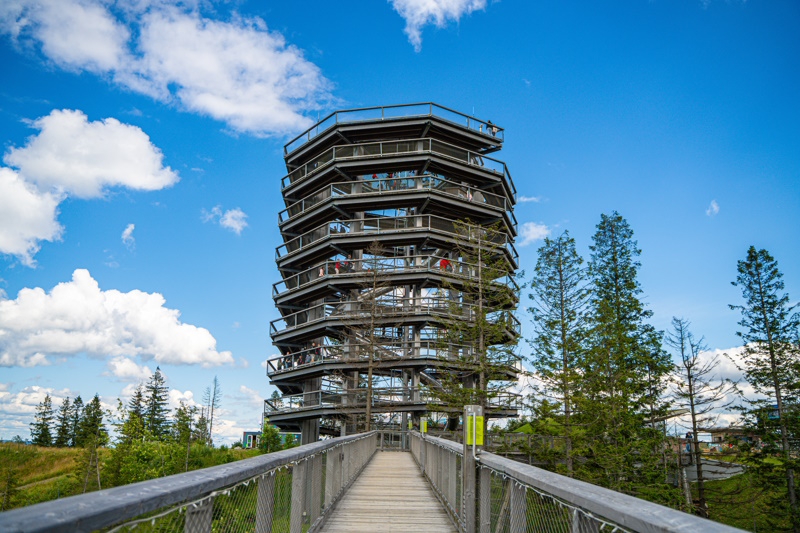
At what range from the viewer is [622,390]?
1681 inches

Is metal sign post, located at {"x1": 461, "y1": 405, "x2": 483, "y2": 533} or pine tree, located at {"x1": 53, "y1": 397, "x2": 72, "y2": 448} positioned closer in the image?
metal sign post, located at {"x1": 461, "y1": 405, "x2": 483, "y2": 533}

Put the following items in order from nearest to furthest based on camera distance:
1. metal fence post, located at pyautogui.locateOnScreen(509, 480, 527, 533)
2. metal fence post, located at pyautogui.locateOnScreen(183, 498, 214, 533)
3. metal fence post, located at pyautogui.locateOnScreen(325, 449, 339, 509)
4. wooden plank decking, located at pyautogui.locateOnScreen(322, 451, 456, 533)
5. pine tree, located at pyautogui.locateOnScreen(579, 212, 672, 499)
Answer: metal fence post, located at pyautogui.locateOnScreen(183, 498, 214, 533) < metal fence post, located at pyautogui.locateOnScreen(509, 480, 527, 533) < wooden plank decking, located at pyautogui.locateOnScreen(322, 451, 456, 533) < metal fence post, located at pyautogui.locateOnScreen(325, 449, 339, 509) < pine tree, located at pyautogui.locateOnScreen(579, 212, 672, 499)

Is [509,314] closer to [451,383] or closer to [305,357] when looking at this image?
[451,383]

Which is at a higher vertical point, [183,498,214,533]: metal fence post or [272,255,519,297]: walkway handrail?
[272,255,519,297]: walkway handrail

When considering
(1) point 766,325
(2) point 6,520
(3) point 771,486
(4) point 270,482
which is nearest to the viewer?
(2) point 6,520

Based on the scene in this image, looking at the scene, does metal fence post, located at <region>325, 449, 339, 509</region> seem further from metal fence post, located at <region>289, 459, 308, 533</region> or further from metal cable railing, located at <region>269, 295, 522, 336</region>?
metal cable railing, located at <region>269, 295, 522, 336</region>

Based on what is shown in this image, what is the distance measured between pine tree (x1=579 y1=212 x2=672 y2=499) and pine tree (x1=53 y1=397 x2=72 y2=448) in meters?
115

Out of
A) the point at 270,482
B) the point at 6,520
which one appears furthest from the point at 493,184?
the point at 6,520

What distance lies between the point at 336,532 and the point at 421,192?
34.6 metres

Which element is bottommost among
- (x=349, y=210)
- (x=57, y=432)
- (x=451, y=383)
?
(x=57, y=432)

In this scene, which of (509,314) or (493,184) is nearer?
(509,314)

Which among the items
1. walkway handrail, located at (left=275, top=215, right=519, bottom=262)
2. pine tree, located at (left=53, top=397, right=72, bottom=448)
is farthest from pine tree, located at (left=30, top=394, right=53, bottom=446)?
walkway handrail, located at (left=275, top=215, right=519, bottom=262)

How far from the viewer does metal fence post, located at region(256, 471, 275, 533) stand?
18.6ft

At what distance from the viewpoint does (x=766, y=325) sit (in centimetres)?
5178
